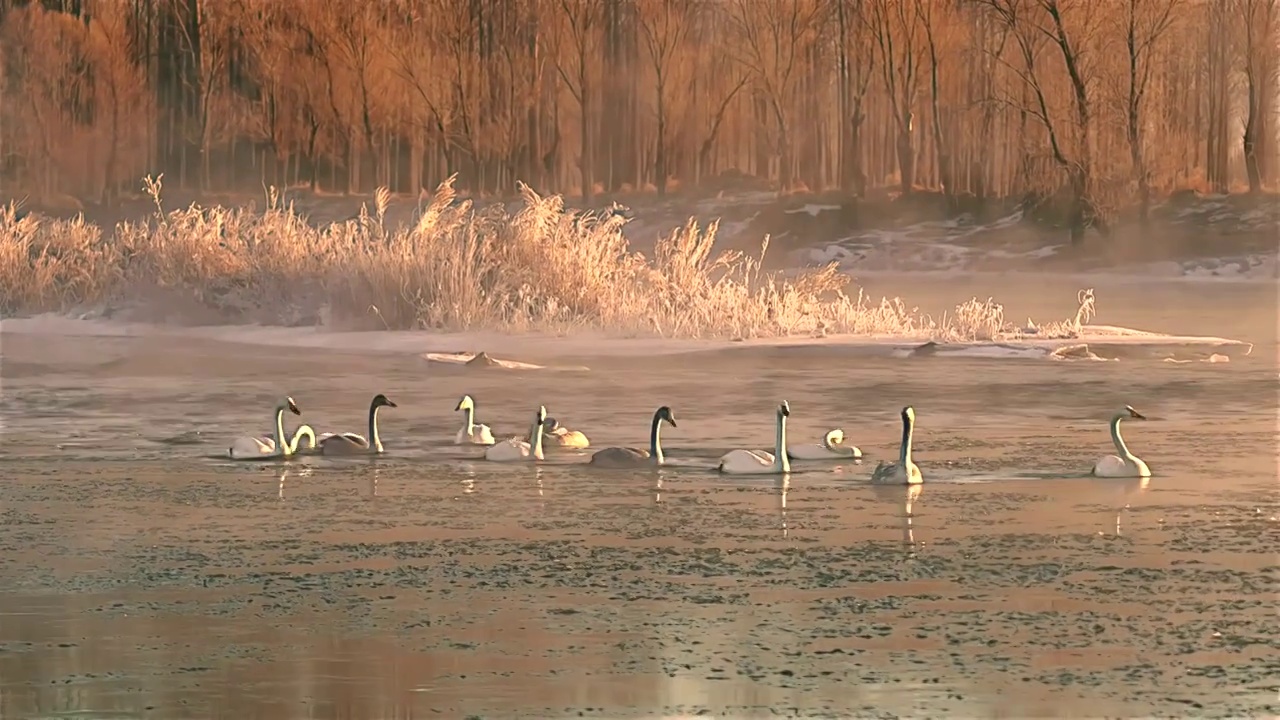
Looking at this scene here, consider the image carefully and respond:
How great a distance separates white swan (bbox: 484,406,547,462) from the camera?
14.2m

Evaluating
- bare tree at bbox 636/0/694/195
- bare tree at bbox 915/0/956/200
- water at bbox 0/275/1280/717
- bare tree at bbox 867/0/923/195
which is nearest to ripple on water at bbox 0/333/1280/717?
water at bbox 0/275/1280/717

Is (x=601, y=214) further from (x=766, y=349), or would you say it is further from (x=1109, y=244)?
(x=766, y=349)

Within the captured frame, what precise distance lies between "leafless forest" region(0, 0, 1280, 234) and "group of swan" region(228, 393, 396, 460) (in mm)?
26274

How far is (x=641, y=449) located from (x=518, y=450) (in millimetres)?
950

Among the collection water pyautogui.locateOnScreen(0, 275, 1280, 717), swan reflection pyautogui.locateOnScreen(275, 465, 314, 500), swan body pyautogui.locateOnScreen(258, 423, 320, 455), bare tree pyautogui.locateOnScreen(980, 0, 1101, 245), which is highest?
bare tree pyautogui.locateOnScreen(980, 0, 1101, 245)

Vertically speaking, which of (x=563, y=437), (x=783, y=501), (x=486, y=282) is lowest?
(x=783, y=501)

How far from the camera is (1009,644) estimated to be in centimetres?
835

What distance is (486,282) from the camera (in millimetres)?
25469

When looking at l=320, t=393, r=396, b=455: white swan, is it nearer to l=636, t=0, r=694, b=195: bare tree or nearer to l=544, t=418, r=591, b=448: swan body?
l=544, t=418, r=591, b=448: swan body

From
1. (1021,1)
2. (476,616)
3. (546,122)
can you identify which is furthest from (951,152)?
(476,616)

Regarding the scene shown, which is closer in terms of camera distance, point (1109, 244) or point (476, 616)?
point (476, 616)

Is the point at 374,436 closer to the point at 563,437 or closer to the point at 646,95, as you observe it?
the point at 563,437

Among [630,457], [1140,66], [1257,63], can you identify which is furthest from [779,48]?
[630,457]

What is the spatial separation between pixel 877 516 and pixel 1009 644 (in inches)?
132
